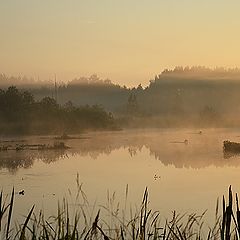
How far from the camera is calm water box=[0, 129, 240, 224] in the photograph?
36.0 feet

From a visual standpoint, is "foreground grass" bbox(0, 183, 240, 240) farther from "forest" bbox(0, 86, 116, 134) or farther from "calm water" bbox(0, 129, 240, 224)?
"forest" bbox(0, 86, 116, 134)

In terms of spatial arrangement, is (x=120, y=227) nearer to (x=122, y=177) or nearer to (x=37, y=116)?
(x=122, y=177)

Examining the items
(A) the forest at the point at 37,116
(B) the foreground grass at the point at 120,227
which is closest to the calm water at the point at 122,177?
(B) the foreground grass at the point at 120,227

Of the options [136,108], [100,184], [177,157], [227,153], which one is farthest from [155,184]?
→ [136,108]

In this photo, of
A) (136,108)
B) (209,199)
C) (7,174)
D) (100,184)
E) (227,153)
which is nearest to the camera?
(209,199)

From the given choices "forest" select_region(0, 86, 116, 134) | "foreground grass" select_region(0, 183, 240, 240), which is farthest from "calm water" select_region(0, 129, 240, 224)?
"forest" select_region(0, 86, 116, 134)

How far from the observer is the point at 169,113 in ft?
263

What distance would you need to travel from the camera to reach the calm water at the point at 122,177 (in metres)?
11.0

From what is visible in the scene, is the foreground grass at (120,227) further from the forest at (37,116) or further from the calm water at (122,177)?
the forest at (37,116)

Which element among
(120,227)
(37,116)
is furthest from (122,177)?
(37,116)

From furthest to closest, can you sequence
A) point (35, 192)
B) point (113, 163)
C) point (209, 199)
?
point (113, 163) → point (35, 192) → point (209, 199)

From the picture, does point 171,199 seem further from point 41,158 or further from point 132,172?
point 41,158

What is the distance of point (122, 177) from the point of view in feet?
52.5

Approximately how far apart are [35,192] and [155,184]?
132 inches
